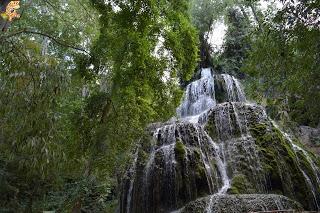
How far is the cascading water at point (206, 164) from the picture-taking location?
8914 millimetres

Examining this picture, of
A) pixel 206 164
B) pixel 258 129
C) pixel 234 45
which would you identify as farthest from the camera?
pixel 234 45

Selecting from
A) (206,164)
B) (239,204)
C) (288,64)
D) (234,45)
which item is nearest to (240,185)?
(206,164)

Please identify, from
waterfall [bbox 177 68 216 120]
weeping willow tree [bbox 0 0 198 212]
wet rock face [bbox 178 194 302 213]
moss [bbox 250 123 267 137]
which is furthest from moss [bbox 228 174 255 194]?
waterfall [bbox 177 68 216 120]

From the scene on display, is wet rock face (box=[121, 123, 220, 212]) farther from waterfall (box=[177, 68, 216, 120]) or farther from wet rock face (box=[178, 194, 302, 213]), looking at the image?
waterfall (box=[177, 68, 216, 120])

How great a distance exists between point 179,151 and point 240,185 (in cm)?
193

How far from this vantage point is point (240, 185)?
28.6 ft

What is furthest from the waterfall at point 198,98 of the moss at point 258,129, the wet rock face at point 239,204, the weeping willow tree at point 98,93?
the wet rock face at point 239,204

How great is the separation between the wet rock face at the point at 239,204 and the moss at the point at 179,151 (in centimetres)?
181

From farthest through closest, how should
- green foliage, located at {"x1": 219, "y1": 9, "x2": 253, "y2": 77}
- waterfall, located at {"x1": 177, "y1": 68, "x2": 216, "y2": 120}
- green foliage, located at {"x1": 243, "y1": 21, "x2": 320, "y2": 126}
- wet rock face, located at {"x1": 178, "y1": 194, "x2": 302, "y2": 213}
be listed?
1. green foliage, located at {"x1": 219, "y1": 9, "x2": 253, "y2": 77}
2. waterfall, located at {"x1": 177, "y1": 68, "x2": 216, "y2": 120}
3. wet rock face, located at {"x1": 178, "y1": 194, "x2": 302, "y2": 213}
4. green foliage, located at {"x1": 243, "y1": 21, "x2": 320, "y2": 126}

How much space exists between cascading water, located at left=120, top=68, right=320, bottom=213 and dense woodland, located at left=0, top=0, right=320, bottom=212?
1.10m

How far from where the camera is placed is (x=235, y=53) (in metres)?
21.7

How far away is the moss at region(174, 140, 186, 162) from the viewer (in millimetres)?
9422

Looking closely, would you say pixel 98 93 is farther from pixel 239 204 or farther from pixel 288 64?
pixel 288 64

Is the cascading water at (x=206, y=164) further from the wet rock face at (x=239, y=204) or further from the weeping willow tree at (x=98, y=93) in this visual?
the weeping willow tree at (x=98, y=93)
